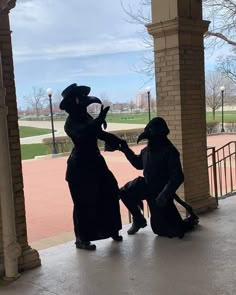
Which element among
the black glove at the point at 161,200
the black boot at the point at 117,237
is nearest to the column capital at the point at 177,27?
the black glove at the point at 161,200

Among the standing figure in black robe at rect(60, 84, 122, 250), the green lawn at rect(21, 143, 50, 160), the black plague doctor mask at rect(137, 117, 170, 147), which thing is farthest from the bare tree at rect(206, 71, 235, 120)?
the standing figure in black robe at rect(60, 84, 122, 250)

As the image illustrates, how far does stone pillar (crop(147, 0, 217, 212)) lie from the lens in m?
5.51

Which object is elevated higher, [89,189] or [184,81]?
[184,81]

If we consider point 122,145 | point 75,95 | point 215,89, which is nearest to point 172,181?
point 122,145

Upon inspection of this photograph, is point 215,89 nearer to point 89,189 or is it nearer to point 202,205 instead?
point 202,205

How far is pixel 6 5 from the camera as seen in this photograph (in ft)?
12.1

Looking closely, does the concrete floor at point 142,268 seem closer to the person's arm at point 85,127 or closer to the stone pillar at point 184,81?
the stone pillar at point 184,81

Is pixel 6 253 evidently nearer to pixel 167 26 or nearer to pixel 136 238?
pixel 136 238

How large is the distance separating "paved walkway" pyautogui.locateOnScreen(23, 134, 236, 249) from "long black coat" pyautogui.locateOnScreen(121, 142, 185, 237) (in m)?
2.00

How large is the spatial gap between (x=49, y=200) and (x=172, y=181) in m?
6.04

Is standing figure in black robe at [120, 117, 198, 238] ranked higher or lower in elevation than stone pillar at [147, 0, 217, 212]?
lower

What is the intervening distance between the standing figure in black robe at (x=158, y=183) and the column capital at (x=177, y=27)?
140cm

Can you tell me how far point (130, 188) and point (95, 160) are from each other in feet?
1.94

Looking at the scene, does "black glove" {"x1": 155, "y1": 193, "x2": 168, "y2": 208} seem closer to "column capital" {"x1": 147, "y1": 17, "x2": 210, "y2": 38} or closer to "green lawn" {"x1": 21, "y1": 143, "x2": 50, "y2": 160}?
"column capital" {"x1": 147, "y1": 17, "x2": 210, "y2": 38}
